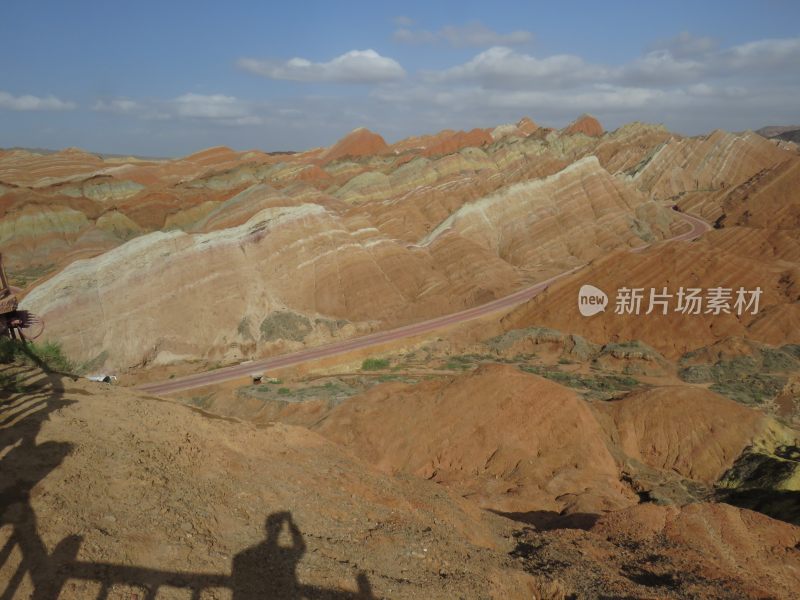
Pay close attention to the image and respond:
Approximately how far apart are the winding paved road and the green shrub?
5.89 ft

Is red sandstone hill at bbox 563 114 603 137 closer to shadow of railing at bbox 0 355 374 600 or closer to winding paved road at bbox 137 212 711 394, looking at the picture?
winding paved road at bbox 137 212 711 394

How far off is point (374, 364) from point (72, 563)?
94.2 feet


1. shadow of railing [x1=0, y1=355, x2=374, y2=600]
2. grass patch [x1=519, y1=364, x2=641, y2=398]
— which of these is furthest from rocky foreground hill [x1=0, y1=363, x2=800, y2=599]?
grass patch [x1=519, y1=364, x2=641, y2=398]

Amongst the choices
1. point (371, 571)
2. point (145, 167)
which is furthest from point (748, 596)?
point (145, 167)

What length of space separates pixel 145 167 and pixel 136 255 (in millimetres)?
101567

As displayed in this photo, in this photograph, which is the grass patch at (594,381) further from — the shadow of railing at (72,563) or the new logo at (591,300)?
the shadow of railing at (72,563)

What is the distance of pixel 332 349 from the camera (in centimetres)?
3800

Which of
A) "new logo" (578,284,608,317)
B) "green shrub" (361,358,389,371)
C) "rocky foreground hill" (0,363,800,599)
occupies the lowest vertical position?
"green shrub" (361,358,389,371)

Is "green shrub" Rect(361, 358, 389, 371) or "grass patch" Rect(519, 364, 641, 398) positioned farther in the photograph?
"green shrub" Rect(361, 358, 389, 371)

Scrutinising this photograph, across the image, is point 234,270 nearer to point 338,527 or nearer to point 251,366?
point 251,366

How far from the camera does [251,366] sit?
3584 cm

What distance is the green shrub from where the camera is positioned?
35.3 meters

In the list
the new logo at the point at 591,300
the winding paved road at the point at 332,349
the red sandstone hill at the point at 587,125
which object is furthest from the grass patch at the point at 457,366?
A: the red sandstone hill at the point at 587,125

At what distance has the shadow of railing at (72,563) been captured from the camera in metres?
6.85
